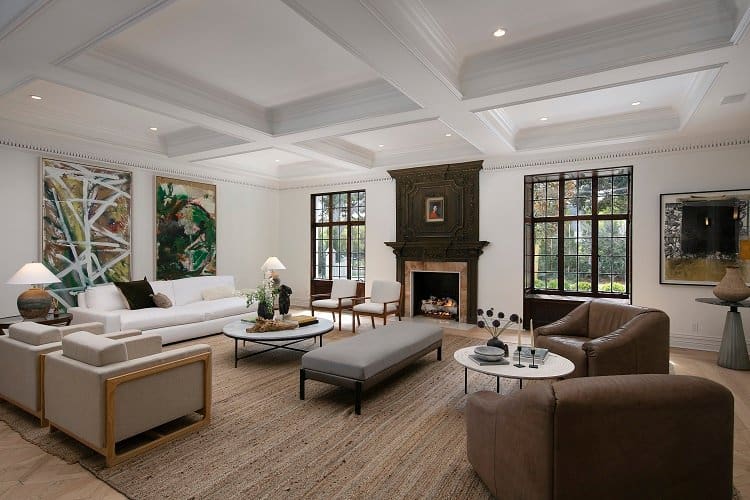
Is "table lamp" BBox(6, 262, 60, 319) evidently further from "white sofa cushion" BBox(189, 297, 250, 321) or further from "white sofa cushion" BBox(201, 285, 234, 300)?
"white sofa cushion" BBox(201, 285, 234, 300)

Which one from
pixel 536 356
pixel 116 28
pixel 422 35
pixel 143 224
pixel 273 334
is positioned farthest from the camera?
pixel 143 224

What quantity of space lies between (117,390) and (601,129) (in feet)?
20.9

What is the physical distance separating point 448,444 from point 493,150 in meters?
4.93

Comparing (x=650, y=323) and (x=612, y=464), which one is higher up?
(x=650, y=323)

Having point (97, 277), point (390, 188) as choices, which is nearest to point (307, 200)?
point (390, 188)

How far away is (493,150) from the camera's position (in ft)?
21.6

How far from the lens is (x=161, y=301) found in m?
6.16

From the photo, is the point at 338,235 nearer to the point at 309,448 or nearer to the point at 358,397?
the point at 358,397

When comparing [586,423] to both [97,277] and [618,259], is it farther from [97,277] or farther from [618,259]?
[97,277]

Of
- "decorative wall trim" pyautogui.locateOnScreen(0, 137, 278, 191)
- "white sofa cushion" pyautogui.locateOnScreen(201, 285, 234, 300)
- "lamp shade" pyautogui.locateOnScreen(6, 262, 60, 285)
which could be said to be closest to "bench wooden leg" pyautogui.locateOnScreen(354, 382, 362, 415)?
"lamp shade" pyautogui.locateOnScreen(6, 262, 60, 285)

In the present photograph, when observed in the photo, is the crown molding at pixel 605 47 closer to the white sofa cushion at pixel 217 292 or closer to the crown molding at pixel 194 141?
the crown molding at pixel 194 141

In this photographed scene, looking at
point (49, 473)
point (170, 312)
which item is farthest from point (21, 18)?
point (170, 312)

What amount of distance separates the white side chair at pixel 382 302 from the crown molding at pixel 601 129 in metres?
3.07

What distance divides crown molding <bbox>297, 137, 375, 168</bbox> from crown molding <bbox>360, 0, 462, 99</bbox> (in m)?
2.89
